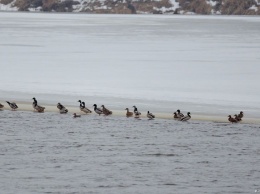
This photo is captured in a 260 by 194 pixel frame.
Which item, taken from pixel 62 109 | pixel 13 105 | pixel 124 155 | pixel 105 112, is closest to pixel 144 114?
pixel 105 112

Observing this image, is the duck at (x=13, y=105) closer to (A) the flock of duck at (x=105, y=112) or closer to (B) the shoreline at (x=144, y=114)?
(A) the flock of duck at (x=105, y=112)

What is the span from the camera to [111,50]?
144 ft

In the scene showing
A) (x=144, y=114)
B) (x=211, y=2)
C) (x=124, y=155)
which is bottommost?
(x=124, y=155)

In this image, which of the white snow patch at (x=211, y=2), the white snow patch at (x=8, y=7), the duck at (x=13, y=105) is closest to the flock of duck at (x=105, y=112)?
the duck at (x=13, y=105)

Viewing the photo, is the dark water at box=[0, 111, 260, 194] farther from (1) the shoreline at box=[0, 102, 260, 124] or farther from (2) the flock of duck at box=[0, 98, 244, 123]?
(1) the shoreline at box=[0, 102, 260, 124]

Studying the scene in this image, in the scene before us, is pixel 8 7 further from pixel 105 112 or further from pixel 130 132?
pixel 130 132

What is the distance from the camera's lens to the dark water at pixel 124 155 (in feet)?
41.4

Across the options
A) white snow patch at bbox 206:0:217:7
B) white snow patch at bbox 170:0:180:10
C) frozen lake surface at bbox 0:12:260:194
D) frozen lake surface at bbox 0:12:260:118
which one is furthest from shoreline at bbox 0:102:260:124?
white snow patch at bbox 206:0:217:7

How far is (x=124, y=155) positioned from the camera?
48.8 ft

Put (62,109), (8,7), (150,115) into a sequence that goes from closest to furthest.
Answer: (150,115) → (62,109) → (8,7)

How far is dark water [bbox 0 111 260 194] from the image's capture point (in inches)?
497

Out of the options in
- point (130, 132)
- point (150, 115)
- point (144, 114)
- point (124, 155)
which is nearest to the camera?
point (124, 155)

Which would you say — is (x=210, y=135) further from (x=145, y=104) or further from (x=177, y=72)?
(x=177, y=72)

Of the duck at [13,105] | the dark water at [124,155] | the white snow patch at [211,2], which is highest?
the white snow patch at [211,2]
